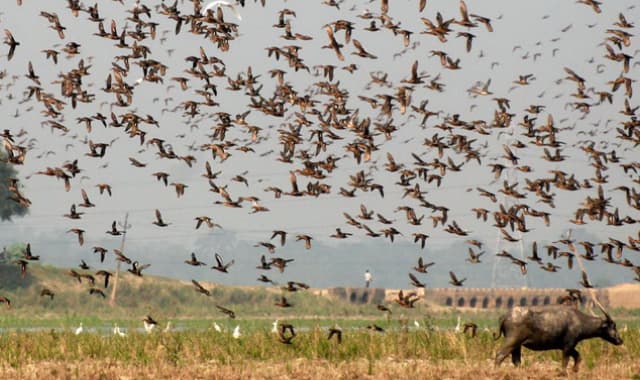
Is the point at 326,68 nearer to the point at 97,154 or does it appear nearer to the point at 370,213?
the point at 370,213

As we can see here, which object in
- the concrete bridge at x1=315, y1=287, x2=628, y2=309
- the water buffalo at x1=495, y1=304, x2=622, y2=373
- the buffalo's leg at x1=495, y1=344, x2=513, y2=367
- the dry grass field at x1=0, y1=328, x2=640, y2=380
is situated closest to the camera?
the dry grass field at x1=0, y1=328, x2=640, y2=380

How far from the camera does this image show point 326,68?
1481 inches

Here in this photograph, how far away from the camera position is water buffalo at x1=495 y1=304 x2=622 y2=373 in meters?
23.9

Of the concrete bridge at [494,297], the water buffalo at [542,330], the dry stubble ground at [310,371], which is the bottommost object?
the dry stubble ground at [310,371]

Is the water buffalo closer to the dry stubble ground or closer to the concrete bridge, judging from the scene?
the dry stubble ground

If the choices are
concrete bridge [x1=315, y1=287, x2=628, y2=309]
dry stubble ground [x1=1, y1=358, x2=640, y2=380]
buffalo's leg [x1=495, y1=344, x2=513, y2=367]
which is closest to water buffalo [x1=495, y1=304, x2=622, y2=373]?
buffalo's leg [x1=495, y1=344, x2=513, y2=367]

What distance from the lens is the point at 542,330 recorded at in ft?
78.5

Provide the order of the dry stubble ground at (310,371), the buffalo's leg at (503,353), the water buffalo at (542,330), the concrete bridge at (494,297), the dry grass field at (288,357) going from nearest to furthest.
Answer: the dry stubble ground at (310,371), the dry grass field at (288,357), the water buffalo at (542,330), the buffalo's leg at (503,353), the concrete bridge at (494,297)

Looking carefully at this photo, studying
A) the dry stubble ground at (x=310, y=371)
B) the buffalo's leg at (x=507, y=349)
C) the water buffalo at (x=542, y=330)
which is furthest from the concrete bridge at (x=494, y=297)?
the buffalo's leg at (x=507, y=349)

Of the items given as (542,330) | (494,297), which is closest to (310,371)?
(542,330)

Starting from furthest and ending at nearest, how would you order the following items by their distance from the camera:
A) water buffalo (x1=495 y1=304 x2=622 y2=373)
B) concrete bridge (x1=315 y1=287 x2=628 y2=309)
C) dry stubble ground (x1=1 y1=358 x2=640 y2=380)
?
concrete bridge (x1=315 y1=287 x2=628 y2=309) < water buffalo (x1=495 y1=304 x2=622 y2=373) < dry stubble ground (x1=1 y1=358 x2=640 y2=380)

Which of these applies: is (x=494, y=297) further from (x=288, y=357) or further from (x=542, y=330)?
(x=542, y=330)

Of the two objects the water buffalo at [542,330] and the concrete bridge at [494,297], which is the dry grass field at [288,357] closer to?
the water buffalo at [542,330]

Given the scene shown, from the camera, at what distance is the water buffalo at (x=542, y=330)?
78.5 ft
